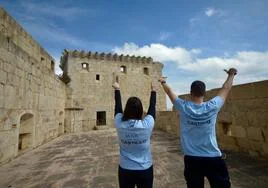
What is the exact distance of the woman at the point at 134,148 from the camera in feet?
5.32

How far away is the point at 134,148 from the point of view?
1663 millimetres

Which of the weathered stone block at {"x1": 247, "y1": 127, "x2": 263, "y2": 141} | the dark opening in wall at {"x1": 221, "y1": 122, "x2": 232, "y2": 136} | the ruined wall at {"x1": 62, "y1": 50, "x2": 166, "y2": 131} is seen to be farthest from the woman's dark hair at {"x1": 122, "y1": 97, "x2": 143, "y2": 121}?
the ruined wall at {"x1": 62, "y1": 50, "x2": 166, "y2": 131}

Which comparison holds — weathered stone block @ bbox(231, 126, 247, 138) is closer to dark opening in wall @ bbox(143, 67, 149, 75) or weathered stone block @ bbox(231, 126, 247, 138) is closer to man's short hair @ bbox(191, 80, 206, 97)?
man's short hair @ bbox(191, 80, 206, 97)

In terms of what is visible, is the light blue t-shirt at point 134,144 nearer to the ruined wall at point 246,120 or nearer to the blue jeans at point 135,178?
the blue jeans at point 135,178

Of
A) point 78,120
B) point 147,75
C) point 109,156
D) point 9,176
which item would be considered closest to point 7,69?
point 9,176

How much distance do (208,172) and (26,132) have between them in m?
6.39

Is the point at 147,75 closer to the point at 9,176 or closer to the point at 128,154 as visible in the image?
the point at 9,176


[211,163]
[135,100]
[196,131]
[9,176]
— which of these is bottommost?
[9,176]

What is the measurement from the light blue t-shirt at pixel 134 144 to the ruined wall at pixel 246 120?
3.92 m

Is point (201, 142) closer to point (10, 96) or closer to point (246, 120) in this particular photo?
point (246, 120)

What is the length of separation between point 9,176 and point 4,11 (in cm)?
575

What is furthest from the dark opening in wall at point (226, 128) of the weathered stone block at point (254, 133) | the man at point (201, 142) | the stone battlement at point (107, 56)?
the stone battlement at point (107, 56)

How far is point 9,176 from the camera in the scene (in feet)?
11.8

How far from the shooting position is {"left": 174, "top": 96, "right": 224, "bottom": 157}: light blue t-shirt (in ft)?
5.65
